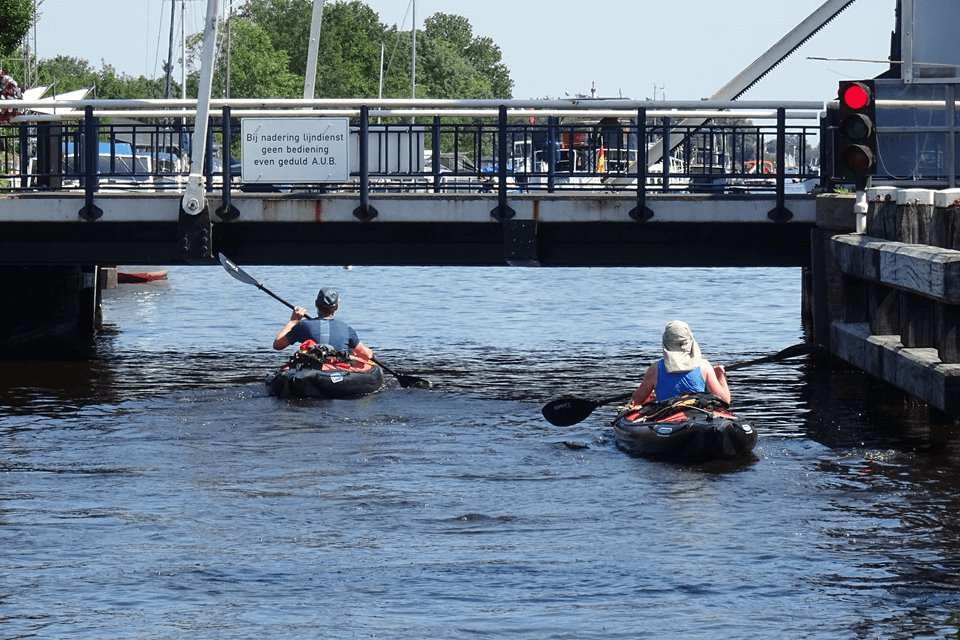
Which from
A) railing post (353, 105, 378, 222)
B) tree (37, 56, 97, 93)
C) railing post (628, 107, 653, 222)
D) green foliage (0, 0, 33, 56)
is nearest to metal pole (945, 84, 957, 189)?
railing post (628, 107, 653, 222)

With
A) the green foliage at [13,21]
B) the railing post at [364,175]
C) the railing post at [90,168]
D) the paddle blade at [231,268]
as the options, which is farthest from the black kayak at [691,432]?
the green foliage at [13,21]

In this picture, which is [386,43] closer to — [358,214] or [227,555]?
[358,214]

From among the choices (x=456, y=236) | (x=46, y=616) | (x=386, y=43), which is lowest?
(x=46, y=616)

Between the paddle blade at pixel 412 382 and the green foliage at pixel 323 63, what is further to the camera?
the green foliage at pixel 323 63

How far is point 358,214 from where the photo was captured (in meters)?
22.1

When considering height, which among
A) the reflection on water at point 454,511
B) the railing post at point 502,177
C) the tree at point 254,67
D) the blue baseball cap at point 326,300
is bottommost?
the reflection on water at point 454,511

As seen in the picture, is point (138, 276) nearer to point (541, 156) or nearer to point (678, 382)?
point (541, 156)

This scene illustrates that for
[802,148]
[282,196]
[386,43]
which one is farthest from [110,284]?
[386,43]

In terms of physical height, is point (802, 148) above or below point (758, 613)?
above

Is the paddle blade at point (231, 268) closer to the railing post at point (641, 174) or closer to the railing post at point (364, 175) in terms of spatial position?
the railing post at point (364, 175)

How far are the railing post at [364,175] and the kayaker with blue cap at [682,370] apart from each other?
6.81 metres

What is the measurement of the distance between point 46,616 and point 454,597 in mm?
2403

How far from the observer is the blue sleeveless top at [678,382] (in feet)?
52.2

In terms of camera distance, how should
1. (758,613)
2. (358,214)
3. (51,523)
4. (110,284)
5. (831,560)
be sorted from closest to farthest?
1. (758,613)
2. (831,560)
3. (51,523)
4. (358,214)
5. (110,284)
